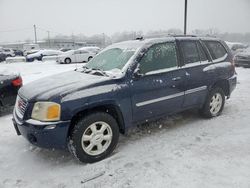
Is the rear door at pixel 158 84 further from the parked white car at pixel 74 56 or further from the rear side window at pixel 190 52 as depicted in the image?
the parked white car at pixel 74 56

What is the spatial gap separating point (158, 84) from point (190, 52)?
1.09 metres

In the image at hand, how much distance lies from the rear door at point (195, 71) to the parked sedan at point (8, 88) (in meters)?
3.99

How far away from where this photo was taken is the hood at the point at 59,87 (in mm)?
3167

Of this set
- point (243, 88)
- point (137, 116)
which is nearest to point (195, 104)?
point (137, 116)

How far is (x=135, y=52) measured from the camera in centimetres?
379

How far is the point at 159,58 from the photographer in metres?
3.98

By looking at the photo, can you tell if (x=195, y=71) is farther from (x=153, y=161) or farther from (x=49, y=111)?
(x=49, y=111)

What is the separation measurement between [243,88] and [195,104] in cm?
390


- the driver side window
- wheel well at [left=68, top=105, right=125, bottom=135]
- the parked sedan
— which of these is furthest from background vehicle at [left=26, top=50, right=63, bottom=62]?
wheel well at [left=68, top=105, right=125, bottom=135]

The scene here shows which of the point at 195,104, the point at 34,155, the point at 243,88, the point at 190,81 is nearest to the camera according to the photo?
the point at 34,155

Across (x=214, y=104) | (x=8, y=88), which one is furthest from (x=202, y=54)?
(x=8, y=88)

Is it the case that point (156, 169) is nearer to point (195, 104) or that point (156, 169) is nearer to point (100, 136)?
point (100, 136)

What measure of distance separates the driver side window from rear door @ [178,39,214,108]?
0.24 m

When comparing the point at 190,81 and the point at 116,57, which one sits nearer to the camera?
the point at 116,57
